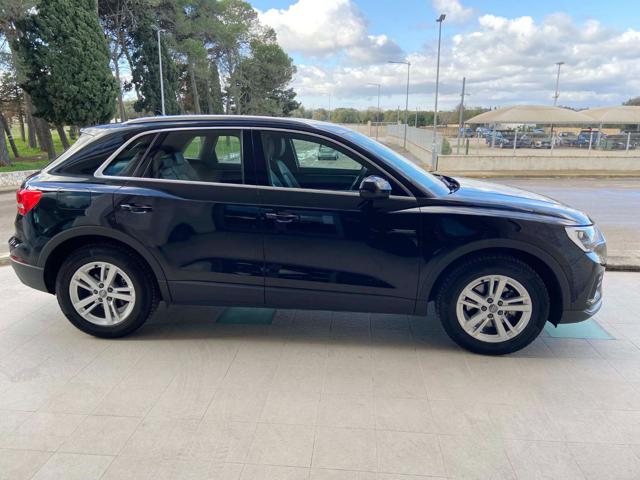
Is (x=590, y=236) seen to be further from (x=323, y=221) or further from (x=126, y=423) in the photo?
(x=126, y=423)

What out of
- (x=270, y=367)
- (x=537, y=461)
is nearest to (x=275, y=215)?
(x=270, y=367)

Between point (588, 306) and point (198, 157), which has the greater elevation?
point (198, 157)

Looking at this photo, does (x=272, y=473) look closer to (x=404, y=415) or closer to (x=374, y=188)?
(x=404, y=415)

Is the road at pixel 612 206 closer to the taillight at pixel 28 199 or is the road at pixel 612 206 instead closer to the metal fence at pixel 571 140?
the metal fence at pixel 571 140

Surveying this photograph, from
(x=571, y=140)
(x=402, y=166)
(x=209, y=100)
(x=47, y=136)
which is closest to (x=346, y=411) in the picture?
(x=402, y=166)

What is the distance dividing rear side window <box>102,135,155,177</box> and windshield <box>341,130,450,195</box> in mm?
1560

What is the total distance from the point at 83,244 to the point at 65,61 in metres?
19.4

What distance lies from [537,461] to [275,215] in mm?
2235

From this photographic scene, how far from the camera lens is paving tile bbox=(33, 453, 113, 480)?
2334 millimetres

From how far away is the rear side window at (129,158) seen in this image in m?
3.68

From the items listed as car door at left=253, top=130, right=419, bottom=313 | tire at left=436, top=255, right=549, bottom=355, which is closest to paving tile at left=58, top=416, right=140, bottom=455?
car door at left=253, top=130, right=419, bottom=313

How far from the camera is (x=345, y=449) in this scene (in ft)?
8.32

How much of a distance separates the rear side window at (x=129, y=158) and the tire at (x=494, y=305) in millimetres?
2548

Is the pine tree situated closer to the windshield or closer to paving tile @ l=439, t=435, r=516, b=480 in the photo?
the windshield
